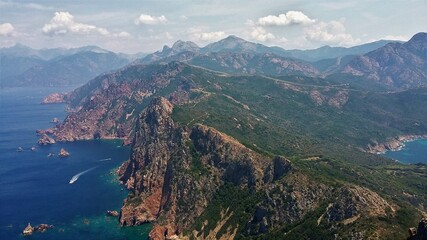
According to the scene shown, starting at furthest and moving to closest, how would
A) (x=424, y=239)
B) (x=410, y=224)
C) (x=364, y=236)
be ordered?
(x=410, y=224) → (x=364, y=236) → (x=424, y=239)

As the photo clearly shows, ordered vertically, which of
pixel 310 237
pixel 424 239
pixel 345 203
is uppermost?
pixel 424 239

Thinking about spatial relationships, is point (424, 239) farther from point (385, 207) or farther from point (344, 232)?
point (385, 207)

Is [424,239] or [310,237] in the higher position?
[424,239]

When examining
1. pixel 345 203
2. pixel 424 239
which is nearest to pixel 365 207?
pixel 345 203

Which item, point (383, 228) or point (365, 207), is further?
point (365, 207)

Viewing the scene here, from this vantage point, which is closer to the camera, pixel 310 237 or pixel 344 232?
pixel 344 232

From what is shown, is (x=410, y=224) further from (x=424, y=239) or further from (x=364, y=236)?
(x=424, y=239)

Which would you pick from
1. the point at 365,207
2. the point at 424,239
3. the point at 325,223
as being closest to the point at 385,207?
the point at 365,207

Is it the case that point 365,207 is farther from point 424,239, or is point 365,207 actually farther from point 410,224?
point 424,239

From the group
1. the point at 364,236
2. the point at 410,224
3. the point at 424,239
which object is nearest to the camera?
the point at 424,239
